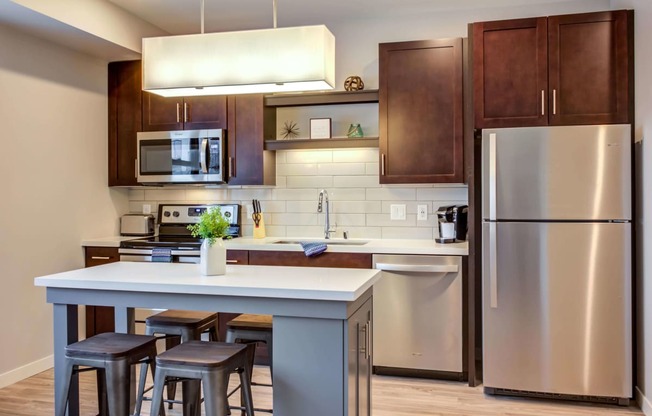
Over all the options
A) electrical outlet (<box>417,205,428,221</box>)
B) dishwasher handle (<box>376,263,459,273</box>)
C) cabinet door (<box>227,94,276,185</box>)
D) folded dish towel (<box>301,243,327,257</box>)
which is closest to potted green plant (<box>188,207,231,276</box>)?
folded dish towel (<box>301,243,327,257</box>)

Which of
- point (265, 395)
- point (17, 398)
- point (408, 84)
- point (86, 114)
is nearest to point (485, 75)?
point (408, 84)

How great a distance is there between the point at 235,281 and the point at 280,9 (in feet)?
8.33

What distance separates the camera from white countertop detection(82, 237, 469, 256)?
3.56 m

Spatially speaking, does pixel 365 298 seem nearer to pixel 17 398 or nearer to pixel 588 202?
pixel 588 202

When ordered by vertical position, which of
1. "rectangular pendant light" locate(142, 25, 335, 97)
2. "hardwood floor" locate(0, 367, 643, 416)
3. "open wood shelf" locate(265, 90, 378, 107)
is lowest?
"hardwood floor" locate(0, 367, 643, 416)

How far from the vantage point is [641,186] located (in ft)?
10.3

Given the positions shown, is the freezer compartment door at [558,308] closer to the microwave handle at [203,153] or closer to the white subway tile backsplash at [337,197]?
the white subway tile backsplash at [337,197]

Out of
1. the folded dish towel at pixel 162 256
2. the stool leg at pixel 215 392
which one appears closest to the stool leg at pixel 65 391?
the stool leg at pixel 215 392

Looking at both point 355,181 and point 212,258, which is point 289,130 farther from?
point 212,258

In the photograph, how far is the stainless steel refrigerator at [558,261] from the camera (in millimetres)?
3152

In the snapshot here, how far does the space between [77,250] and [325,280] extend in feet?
8.79

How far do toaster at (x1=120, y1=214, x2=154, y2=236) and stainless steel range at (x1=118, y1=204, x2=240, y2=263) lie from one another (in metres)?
0.08

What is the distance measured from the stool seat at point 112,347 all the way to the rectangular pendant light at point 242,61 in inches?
46.9

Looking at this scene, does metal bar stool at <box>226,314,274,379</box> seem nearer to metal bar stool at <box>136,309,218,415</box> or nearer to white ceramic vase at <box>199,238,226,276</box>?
metal bar stool at <box>136,309,218,415</box>
